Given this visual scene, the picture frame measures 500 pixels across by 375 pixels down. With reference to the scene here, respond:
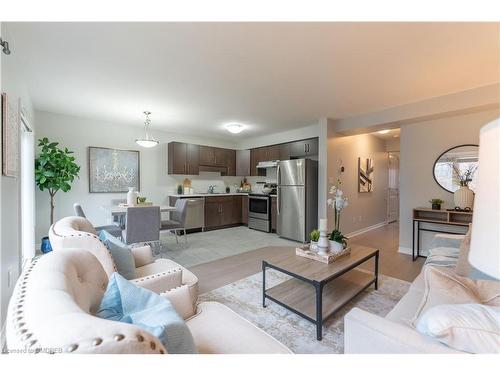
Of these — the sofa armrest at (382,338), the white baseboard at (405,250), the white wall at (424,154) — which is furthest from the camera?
the white baseboard at (405,250)

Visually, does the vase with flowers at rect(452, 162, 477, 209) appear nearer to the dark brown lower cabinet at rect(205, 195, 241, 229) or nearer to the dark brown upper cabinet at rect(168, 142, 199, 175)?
the dark brown lower cabinet at rect(205, 195, 241, 229)

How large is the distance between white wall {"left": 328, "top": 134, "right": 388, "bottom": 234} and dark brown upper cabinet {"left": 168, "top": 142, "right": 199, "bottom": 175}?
317cm

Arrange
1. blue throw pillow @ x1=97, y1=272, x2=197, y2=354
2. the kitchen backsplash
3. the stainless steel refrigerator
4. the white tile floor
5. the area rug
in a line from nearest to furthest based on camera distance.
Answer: blue throw pillow @ x1=97, y1=272, x2=197, y2=354 → the area rug → the white tile floor → the stainless steel refrigerator → the kitchen backsplash

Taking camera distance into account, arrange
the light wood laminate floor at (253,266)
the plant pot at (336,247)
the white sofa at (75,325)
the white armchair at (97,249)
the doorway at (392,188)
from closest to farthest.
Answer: the white sofa at (75,325), the white armchair at (97,249), the plant pot at (336,247), the light wood laminate floor at (253,266), the doorway at (392,188)

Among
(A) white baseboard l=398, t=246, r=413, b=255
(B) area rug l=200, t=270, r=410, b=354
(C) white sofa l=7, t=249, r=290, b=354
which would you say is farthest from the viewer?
(A) white baseboard l=398, t=246, r=413, b=255

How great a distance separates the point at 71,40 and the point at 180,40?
0.92 m

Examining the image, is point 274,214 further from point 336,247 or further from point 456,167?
point 456,167

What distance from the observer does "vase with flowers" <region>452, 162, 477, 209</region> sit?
301cm

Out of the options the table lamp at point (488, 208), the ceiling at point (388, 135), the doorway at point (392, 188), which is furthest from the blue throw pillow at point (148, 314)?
the doorway at point (392, 188)

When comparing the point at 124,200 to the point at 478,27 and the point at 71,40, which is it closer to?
the point at 71,40

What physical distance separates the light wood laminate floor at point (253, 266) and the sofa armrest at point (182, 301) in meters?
1.03

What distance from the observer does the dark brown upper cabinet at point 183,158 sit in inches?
205

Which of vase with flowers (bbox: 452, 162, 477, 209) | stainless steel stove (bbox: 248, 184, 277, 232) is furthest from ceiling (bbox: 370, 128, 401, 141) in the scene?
stainless steel stove (bbox: 248, 184, 277, 232)

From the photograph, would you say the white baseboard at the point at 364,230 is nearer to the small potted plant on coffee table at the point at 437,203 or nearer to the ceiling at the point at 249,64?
the small potted plant on coffee table at the point at 437,203
